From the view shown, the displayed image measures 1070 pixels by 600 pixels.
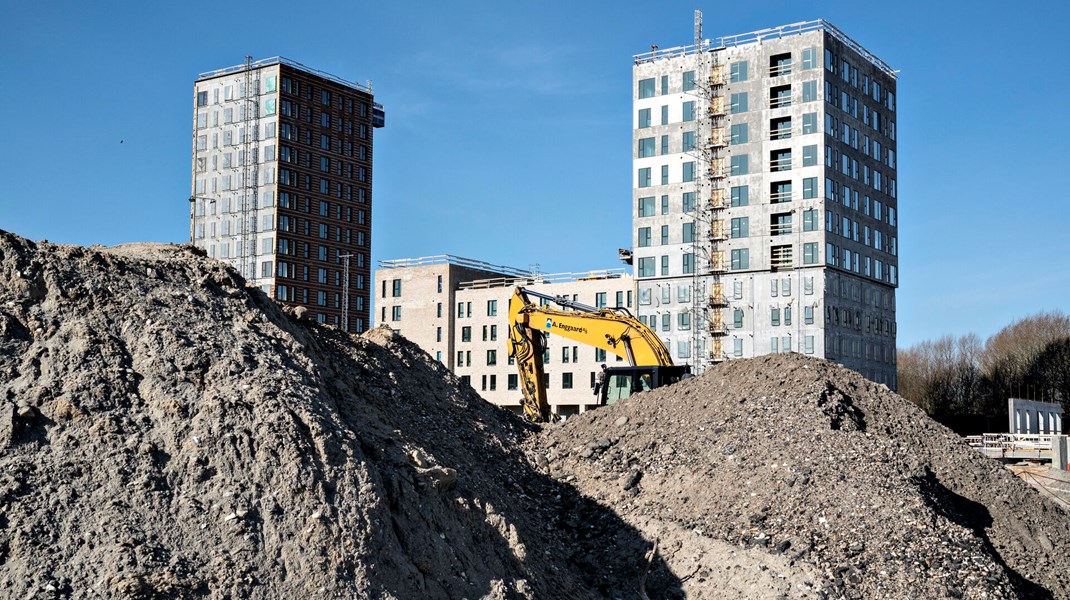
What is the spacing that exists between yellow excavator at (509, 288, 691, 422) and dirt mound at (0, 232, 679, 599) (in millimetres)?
10789

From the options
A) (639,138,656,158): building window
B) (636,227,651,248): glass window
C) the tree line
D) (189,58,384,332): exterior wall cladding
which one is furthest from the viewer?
(189,58,384,332): exterior wall cladding

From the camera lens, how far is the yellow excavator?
93.9ft

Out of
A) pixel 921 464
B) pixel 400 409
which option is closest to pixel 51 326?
pixel 400 409

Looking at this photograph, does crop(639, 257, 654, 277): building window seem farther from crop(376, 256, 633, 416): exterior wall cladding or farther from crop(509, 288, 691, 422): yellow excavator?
crop(509, 288, 691, 422): yellow excavator

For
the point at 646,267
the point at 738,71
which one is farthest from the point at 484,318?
the point at 738,71

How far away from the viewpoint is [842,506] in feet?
56.5

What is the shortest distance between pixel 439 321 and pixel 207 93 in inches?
1179

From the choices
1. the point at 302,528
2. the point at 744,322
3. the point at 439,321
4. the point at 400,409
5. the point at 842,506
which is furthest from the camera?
the point at 439,321

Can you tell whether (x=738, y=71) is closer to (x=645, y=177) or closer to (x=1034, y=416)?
(x=645, y=177)

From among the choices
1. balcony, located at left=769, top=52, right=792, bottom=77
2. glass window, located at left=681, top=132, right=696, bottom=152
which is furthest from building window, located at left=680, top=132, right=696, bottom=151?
balcony, located at left=769, top=52, right=792, bottom=77

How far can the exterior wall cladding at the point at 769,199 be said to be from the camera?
6391 cm

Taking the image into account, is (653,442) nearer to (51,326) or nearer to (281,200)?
(51,326)

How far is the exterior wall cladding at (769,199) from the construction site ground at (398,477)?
42381 millimetres

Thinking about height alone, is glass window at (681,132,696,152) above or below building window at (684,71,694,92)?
below
